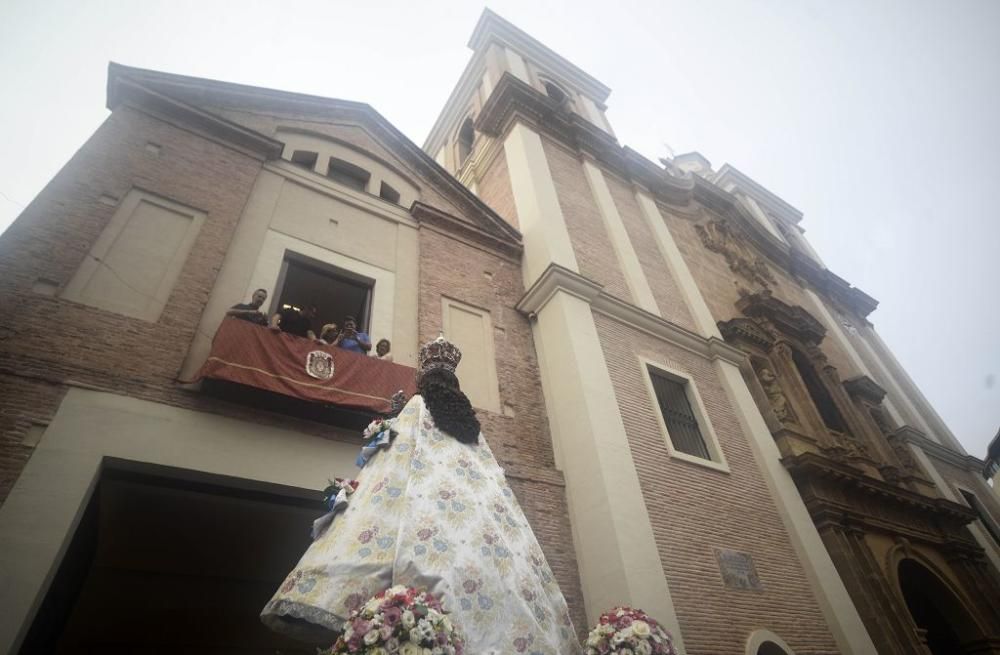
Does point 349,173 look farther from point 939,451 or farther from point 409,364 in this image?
point 939,451

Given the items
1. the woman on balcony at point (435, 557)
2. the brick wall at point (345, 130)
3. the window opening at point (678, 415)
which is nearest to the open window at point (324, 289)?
the brick wall at point (345, 130)

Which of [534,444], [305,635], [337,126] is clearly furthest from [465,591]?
[337,126]

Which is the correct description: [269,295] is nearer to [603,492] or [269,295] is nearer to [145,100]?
[145,100]

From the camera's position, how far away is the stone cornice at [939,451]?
1619cm

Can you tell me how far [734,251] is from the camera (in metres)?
18.0

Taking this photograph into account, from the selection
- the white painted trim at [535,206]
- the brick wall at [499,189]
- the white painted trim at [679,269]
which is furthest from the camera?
the brick wall at [499,189]

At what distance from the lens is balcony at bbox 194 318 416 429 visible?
592 centimetres

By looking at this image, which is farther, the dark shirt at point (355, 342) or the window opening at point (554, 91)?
the window opening at point (554, 91)

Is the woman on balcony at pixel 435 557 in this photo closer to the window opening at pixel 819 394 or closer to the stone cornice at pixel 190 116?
the stone cornice at pixel 190 116

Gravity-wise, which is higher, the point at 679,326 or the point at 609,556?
the point at 679,326

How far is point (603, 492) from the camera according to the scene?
7.16m

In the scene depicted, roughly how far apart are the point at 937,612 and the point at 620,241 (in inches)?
411

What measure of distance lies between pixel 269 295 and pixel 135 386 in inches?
89.5

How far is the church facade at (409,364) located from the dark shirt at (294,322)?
0.28 m
